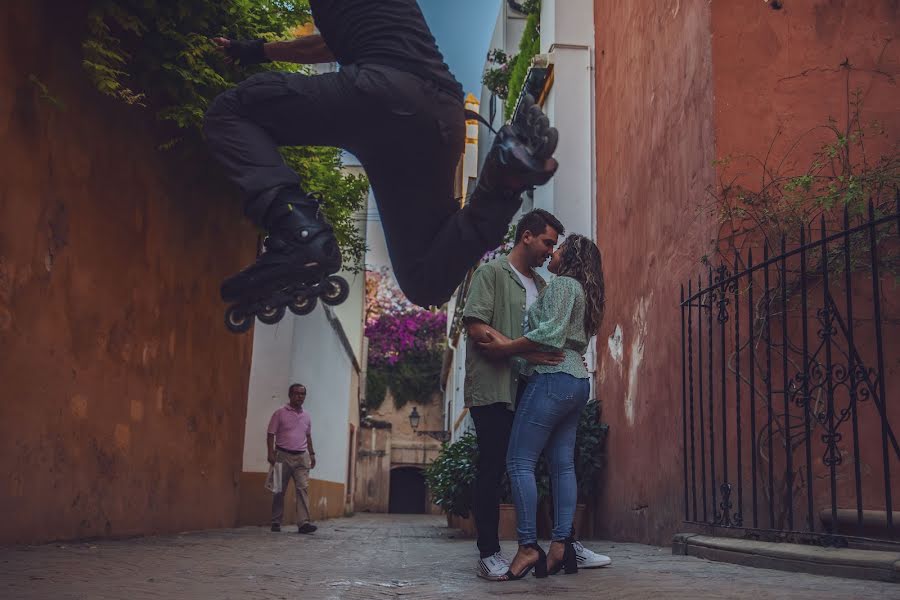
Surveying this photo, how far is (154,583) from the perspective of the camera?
12.9ft

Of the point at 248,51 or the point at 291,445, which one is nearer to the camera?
the point at 248,51

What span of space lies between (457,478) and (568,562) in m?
4.64

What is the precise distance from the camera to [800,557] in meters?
4.34

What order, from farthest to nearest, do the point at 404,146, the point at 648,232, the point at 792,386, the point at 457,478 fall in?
the point at 457,478, the point at 648,232, the point at 792,386, the point at 404,146

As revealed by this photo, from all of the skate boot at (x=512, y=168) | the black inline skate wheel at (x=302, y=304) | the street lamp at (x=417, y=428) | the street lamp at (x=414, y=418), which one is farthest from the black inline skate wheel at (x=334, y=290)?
the street lamp at (x=414, y=418)

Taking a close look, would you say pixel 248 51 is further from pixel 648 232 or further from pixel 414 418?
pixel 414 418

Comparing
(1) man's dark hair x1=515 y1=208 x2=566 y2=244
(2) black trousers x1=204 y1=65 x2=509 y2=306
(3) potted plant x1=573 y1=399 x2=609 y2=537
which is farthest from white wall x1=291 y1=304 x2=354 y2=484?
(2) black trousers x1=204 y1=65 x2=509 y2=306

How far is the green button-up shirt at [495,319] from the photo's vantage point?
14.7 feet

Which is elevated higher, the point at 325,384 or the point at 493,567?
the point at 325,384

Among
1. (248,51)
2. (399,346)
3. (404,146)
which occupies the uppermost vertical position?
(399,346)

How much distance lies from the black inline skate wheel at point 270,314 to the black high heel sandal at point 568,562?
2019 millimetres

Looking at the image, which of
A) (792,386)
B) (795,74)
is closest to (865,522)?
(792,386)

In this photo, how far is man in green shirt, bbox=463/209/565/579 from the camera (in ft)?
14.5

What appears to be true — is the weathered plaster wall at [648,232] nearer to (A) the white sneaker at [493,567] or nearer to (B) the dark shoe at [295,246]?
(A) the white sneaker at [493,567]
